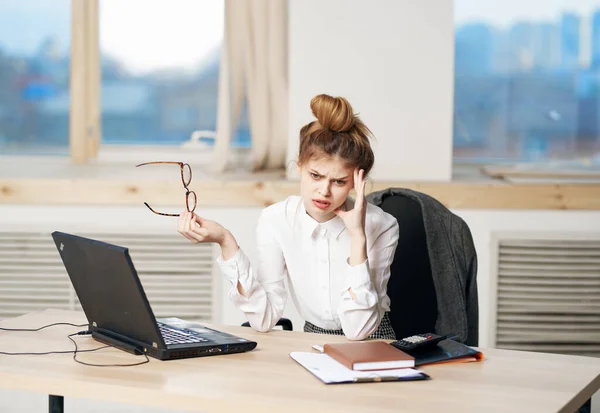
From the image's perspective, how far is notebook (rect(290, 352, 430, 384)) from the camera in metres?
1.65

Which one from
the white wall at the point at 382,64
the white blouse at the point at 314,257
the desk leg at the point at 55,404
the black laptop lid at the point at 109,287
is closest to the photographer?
the black laptop lid at the point at 109,287

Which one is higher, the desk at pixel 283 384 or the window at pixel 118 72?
the window at pixel 118 72

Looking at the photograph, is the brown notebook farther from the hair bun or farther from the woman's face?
the hair bun

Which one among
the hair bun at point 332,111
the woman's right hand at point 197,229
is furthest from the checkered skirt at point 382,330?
the hair bun at point 332,111

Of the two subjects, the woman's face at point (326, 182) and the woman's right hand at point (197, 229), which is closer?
the woman's right hand at point (197, 229)

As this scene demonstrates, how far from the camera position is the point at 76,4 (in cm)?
373

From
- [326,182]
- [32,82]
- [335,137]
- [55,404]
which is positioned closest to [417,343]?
[326,182]

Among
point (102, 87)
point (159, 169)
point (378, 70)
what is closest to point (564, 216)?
point (378, 70)

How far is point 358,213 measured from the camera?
2094 millimetres

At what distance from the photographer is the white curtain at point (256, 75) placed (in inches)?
136

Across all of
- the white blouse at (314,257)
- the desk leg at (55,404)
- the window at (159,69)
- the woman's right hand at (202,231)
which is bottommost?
the desk leg at (55,404)

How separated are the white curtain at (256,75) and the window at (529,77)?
2.57ft

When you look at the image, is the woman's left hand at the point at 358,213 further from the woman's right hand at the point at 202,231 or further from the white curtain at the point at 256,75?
the white curtain at the point at 256,75

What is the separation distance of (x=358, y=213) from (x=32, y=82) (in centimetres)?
230
